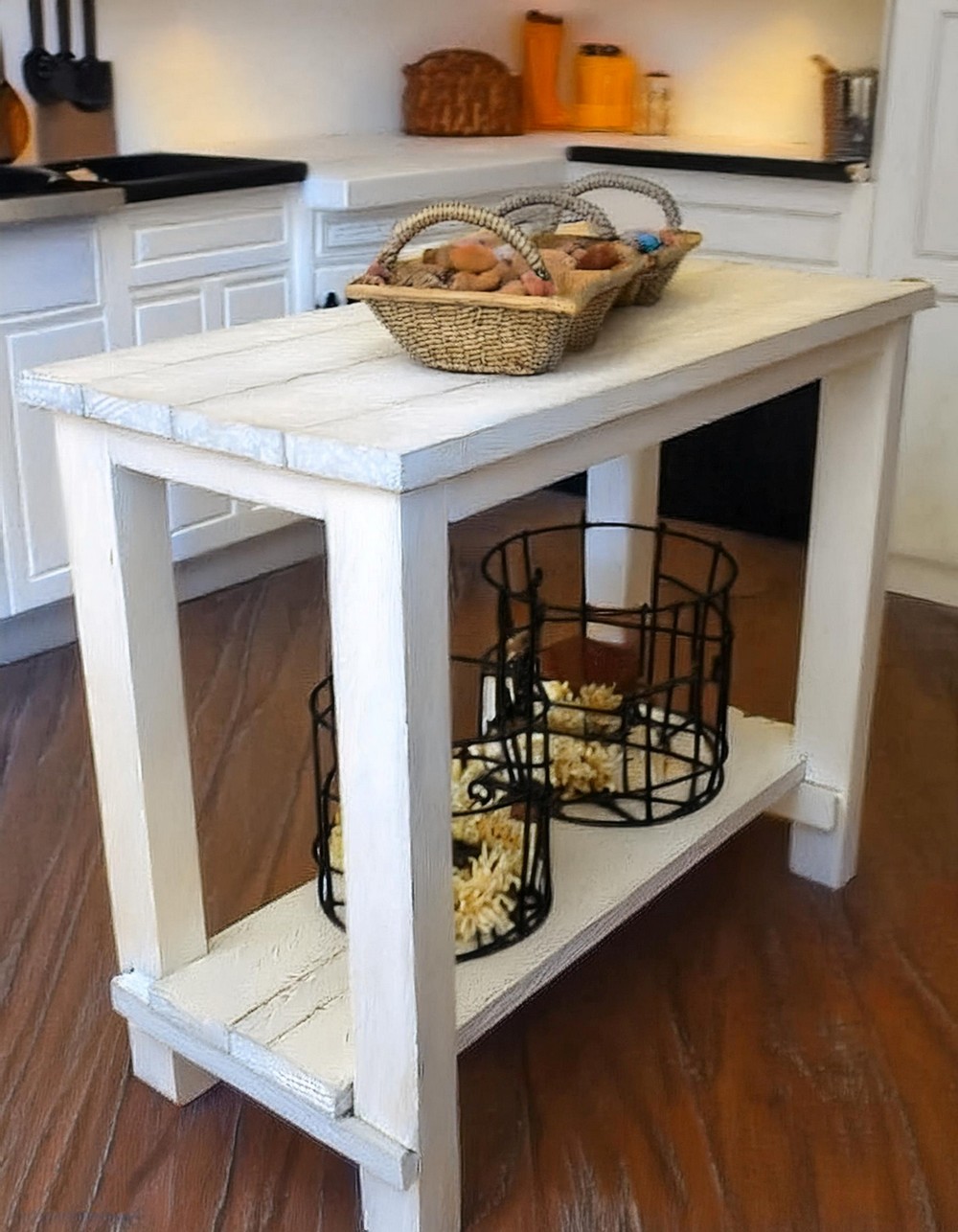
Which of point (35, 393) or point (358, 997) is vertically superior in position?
point (35, 393)

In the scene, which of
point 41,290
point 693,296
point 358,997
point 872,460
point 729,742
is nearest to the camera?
point 358,997

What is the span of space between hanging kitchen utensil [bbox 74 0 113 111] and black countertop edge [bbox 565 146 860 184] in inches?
45.0

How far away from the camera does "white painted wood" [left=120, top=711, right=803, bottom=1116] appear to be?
145 centimetres

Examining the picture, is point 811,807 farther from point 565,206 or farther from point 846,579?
point 565,206

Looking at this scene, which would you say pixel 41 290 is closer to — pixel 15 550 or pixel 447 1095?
pixel 15 550

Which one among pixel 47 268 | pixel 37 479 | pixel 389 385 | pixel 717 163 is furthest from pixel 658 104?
pixel 389 385

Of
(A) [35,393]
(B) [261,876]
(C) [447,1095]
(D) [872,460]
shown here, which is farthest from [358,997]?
(D) [872,460]

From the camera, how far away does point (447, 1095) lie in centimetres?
140

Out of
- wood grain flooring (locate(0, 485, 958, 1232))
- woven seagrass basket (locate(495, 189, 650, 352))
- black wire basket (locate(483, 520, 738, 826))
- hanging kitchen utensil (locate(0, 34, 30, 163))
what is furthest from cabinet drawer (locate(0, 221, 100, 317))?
woven seagrass basket (locate(495, 189, 650, 352))

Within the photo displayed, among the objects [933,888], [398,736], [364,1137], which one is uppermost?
[398,736]

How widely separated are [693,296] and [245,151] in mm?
1975

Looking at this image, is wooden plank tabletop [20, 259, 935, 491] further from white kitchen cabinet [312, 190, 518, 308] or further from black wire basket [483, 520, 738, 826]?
white kitchen cabinet [312, 190, 518, 308]

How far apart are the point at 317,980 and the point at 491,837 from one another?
0.30m

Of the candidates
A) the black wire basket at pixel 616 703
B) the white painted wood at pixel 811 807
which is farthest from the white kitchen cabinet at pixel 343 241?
the white painted wood at pixel 811 807
